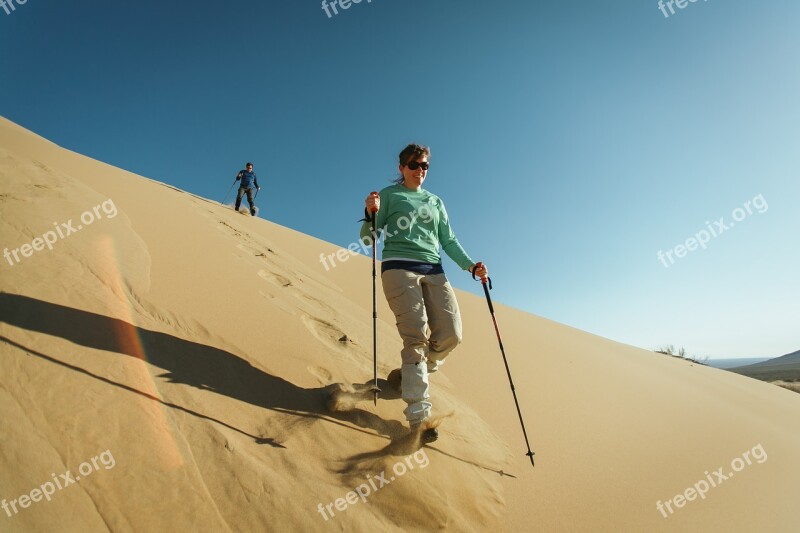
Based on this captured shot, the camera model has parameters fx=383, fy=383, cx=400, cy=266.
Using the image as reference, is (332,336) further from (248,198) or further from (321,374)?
(248,198)

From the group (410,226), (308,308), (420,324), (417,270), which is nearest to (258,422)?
(420,324)

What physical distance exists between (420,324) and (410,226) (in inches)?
28.5

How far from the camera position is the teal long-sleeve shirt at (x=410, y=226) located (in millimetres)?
2713

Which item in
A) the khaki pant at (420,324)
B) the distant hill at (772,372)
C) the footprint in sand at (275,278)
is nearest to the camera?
the khaki pant at (420,324)

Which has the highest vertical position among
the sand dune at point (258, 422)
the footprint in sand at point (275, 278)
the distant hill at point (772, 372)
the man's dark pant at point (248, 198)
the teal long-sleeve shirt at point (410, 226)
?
the man's dark pant at point (248, 198)

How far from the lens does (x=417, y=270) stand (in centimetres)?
264

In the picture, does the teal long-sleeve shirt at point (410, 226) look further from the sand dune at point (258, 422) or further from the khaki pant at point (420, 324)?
the sand dune at point (258, 422)

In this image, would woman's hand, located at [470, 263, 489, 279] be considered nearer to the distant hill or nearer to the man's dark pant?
the man's dark pant

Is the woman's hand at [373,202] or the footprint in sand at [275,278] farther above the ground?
the footprint in sand at [275,278]

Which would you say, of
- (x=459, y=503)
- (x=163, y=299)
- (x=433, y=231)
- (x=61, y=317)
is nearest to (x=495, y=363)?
(x=433, y=231)

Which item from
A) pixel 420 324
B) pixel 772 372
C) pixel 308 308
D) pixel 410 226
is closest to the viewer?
pixel 420 324

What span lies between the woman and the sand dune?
1.34 ft

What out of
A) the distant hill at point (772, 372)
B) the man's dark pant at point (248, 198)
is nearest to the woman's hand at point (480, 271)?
the man's dark pant at point (248, 198)

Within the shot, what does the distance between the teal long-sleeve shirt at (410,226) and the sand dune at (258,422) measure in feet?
3.29
